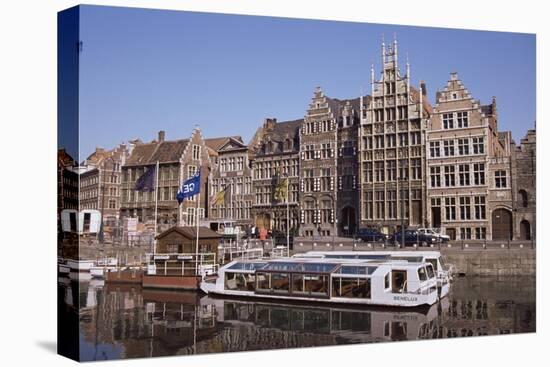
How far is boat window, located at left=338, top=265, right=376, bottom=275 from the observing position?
19.2 metres

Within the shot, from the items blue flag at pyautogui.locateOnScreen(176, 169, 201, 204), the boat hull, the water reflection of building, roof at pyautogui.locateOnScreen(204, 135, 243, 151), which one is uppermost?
roof at pyautogui.locateOnScreen(204, 135, 243, 151)

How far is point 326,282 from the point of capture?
63.3 feet

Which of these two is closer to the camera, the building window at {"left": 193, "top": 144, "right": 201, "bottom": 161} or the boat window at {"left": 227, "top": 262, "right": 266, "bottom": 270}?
the building window at {"left": 193, "top": 144, "right": 201, "bottom": 161}

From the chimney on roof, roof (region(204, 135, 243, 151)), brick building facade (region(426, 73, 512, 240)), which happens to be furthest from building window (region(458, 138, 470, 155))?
roof (region(204, 135, 243, 151))

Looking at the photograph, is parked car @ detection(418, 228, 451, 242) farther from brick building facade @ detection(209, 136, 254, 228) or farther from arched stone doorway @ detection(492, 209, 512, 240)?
brick building facade @ detection(209, 136, 254, 228)

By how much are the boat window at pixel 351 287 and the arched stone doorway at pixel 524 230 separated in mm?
4429

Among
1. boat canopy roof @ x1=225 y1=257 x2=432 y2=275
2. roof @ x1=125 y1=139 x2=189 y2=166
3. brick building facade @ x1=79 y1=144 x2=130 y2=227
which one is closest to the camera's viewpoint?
brick building facade @ x1=79 y1=144 x2=130 y2=227

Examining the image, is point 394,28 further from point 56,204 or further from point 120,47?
point 56,204

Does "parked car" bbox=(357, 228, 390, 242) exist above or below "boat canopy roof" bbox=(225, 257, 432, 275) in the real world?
above

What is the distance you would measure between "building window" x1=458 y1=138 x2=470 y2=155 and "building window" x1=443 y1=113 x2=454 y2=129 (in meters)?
0.44

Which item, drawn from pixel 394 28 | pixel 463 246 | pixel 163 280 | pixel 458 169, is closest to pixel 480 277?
pixel 463 246

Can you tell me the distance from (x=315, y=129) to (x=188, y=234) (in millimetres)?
4049

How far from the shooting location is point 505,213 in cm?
2083

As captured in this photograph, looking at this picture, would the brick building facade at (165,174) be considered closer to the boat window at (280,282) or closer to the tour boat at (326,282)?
the tour boat at (326,282)
